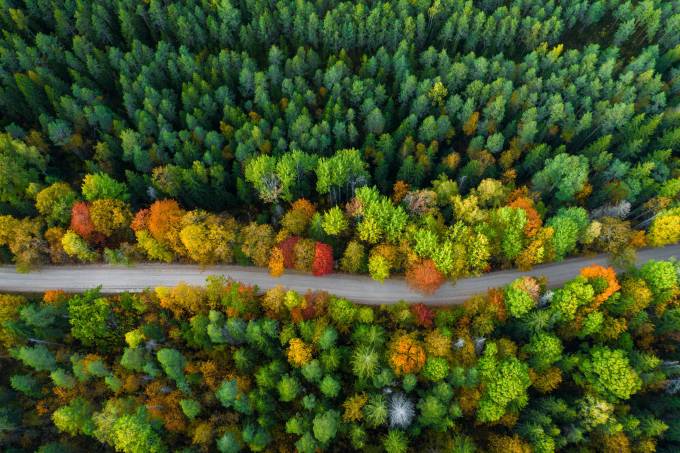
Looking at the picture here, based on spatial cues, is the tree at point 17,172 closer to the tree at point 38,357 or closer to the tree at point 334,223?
the tree at point 38,357

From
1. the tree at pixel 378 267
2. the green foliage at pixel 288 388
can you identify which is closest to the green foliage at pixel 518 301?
the tree at pixel 378 267

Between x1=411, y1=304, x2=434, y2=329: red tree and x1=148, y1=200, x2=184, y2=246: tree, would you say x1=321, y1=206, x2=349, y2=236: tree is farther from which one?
x1=148, y1=200, x2=184, y2=246: tree

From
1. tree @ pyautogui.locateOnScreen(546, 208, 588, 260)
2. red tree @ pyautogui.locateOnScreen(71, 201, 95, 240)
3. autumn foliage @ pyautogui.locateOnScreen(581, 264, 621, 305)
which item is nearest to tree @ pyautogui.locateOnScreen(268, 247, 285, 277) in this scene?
red tree @ pyautogui.locateOnScreen(71, 201, 95, 240)

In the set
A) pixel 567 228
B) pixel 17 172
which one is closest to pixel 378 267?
pixel 567 228

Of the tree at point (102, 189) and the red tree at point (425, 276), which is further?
the tree at point (102, 189)

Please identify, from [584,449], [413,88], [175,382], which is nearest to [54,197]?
[175,382]

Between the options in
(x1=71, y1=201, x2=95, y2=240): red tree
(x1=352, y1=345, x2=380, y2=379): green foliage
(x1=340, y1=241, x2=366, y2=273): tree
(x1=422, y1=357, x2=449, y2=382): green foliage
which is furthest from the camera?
(x1=71, y1=201, x2=95, y2=240): red tree

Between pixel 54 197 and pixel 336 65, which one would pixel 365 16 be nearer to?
pixel 336 65
